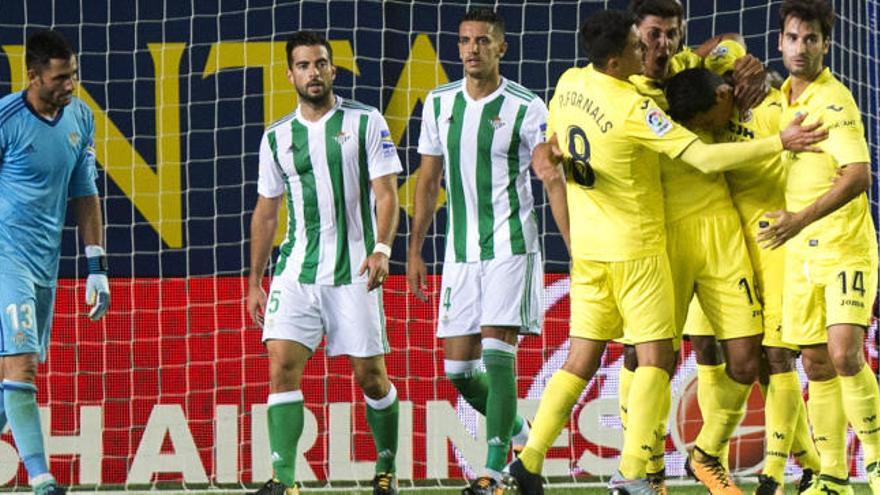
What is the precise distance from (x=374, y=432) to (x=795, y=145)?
7.68 ft

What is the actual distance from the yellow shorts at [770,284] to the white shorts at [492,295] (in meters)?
0.96

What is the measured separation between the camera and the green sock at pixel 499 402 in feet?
22.5

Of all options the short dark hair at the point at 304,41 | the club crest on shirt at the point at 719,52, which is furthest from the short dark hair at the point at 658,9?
the short dark hair at the point at 304,41

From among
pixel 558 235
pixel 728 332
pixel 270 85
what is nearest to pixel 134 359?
pixel 270 85

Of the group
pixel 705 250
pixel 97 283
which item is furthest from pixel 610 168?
pixel 97 283

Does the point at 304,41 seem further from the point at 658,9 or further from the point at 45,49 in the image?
the point at 658,9

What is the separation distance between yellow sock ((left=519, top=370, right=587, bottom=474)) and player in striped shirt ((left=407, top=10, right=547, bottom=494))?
0.69m

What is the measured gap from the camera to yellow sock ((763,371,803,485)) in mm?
6426

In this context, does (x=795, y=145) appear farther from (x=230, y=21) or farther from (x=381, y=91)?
(x=230, y=21)

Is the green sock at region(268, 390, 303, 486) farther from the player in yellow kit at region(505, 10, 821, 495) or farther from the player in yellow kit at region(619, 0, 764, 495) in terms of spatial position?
the player in yellow kit at region(619, 0, 764, 495)

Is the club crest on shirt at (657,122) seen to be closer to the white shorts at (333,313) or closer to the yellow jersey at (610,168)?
the yellow jersey at (610,168)

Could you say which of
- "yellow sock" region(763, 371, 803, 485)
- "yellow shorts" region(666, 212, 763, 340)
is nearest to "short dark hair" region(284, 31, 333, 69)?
"yellow shorts" region(666, 212, 763, 340)

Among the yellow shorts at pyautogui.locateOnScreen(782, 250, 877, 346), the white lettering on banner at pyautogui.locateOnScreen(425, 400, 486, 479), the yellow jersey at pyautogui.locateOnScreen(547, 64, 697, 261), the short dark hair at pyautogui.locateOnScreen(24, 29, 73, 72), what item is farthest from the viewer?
the white lettering on banner at pyautogui.locateOnScreen(425, 400, 486, 479)

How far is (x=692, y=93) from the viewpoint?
6.17 m
